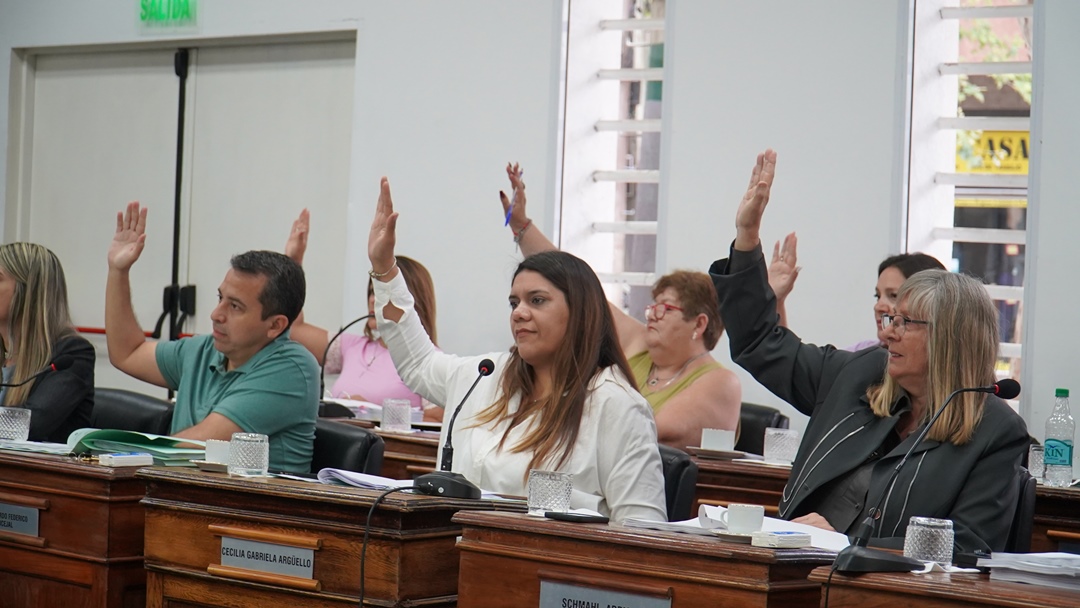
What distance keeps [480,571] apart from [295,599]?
1.23ft

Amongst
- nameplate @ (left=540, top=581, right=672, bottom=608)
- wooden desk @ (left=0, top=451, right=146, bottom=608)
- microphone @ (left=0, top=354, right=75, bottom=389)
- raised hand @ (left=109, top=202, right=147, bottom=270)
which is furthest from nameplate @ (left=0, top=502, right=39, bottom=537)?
nameplate @ (left=540, top=581, right=672, bottom=608)

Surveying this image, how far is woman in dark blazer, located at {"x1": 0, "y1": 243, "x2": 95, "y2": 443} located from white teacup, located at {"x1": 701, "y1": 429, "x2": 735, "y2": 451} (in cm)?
169

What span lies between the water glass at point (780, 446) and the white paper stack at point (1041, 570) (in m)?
1.86

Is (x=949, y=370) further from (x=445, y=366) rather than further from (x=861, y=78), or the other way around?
(x=861, y=78)

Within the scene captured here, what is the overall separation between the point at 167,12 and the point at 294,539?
4377 mm

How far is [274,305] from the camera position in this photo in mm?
3248

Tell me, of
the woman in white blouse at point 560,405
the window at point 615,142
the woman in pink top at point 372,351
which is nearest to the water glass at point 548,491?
the woman in white blouse at point 560,405

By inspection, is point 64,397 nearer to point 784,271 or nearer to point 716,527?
point 716,527

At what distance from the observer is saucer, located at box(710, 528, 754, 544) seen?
192 cm

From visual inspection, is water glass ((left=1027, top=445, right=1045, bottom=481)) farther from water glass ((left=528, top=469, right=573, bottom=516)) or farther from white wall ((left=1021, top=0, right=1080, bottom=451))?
water glass ((left=528, top=469, right=573, bottom=516))

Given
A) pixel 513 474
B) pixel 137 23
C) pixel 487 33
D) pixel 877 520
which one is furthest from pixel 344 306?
pixel 877 520

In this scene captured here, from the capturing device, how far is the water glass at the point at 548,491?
87.0 inches

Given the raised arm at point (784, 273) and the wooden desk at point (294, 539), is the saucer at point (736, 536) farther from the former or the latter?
the raised arm at point (784, 273)

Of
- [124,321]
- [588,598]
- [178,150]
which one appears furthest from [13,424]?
[178,150]
